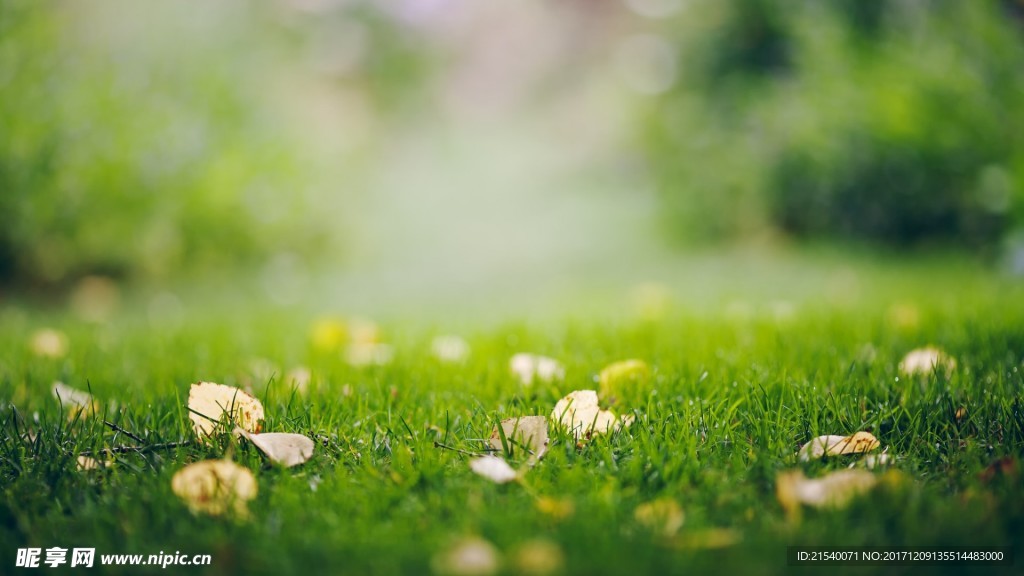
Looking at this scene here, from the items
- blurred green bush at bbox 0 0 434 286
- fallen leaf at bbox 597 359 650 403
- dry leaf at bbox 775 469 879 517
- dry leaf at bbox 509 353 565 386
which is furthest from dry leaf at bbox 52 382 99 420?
blurred green bush at bbox 0 0 434 286

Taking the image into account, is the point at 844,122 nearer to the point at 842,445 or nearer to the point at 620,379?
the point at 620,379

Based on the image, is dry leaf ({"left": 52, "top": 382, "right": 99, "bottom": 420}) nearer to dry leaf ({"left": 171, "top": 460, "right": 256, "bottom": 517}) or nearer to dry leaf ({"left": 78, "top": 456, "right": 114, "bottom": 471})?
dry leaf ({"left": 78, "top": 456, "right": 114, "bottom": 471})

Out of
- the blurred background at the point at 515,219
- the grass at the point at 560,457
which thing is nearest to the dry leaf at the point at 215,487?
the grass at the point at 560,457

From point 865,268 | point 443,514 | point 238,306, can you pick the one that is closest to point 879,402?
point 443,514

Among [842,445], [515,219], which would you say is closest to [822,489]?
[842,445]

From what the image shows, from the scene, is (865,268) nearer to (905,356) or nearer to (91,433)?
(905,356)

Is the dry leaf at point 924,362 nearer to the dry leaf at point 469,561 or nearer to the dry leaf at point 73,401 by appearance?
the dry leaf at point 469,561
